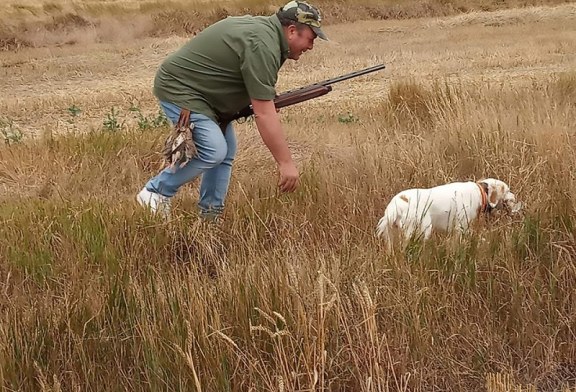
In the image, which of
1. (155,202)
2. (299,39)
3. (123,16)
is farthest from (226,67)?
(123,16)

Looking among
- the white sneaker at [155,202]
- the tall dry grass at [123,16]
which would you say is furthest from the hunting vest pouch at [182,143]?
the tall dry grass at [123,16]

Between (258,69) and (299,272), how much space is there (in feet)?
4.62

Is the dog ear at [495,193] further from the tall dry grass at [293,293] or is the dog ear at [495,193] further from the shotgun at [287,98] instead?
the shotgun at [287,98]

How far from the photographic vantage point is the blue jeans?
4.20 meters

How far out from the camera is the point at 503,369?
8.55ft

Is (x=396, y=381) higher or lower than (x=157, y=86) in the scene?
lower

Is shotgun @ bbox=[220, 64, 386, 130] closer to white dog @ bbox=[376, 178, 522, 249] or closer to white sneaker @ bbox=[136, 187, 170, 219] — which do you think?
white sneaker @ bbox=[136, 187, 170, 219]

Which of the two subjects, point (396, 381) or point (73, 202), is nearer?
point (396, 381)

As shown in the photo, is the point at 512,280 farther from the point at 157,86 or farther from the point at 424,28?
the point at 424,28

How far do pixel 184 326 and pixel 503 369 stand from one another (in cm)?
118

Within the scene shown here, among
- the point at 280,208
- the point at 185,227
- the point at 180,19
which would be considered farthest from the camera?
the point at 180,19

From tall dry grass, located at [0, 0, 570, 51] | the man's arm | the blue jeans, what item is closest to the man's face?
A: the man's arm

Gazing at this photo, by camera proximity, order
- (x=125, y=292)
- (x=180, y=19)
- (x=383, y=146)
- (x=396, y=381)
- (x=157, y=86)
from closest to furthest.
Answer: (x=396, y=381)
(x=125, y=292)
(x=157, y=86)
(x=383, y=146)
(x=180, y=19)

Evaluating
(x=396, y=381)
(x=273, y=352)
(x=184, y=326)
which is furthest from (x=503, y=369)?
(x=184, y=326)
